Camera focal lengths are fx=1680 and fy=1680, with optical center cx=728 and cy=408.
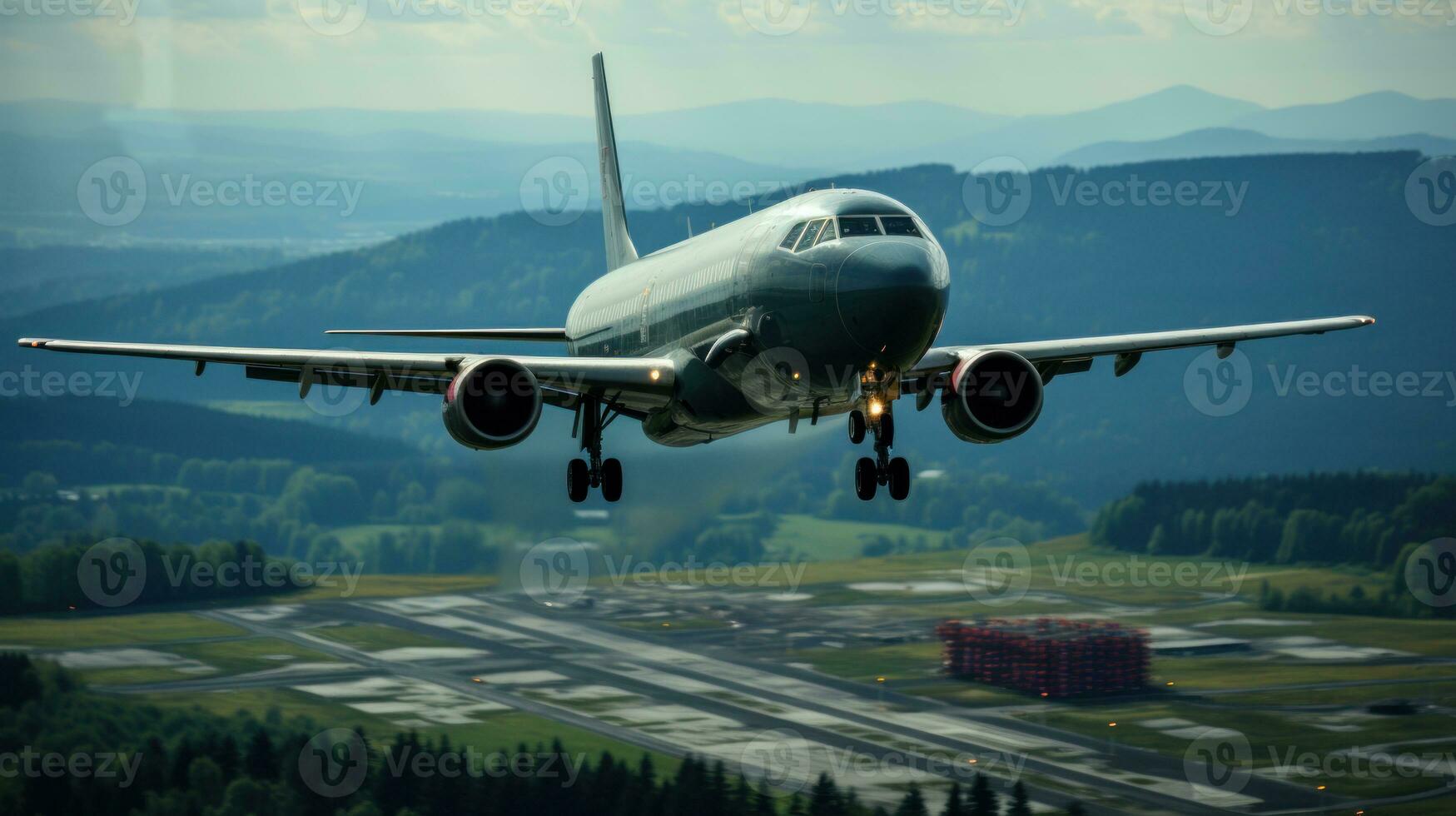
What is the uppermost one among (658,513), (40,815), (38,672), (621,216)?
(621,216)

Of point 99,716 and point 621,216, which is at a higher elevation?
point 621,216

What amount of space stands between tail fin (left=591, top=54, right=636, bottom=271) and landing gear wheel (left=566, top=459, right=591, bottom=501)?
1789 centimetres

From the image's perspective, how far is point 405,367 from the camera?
40688mm

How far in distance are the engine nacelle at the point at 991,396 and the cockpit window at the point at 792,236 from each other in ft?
16.1

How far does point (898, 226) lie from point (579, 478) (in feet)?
46.0

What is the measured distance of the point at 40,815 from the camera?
19350cm

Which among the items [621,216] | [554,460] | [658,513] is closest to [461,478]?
[658,513]

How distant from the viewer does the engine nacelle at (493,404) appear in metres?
38.2

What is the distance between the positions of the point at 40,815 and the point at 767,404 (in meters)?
180

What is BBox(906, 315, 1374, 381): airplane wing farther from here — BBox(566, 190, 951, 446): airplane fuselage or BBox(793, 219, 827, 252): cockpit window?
BBox(793, 219, 827, 252): cockpit window

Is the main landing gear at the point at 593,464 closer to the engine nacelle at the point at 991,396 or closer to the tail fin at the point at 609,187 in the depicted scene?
the engine nacelle at the point at 991,396

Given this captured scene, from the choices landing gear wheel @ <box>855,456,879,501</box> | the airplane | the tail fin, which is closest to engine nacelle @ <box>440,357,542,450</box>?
the airplane

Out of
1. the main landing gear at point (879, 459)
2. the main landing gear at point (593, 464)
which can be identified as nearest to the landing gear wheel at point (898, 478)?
the main landing gear at point (879, 459)

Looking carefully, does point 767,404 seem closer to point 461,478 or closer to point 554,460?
point 554,460
